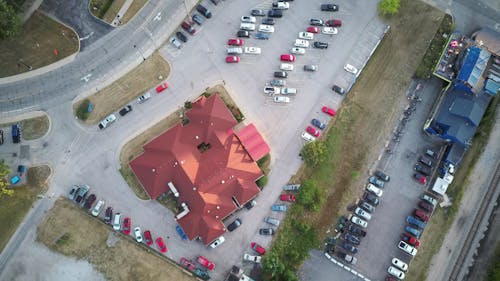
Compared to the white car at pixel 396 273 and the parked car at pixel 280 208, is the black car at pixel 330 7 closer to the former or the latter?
the parked car at pixel 280 208

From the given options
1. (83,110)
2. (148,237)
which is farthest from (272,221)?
(83,110)

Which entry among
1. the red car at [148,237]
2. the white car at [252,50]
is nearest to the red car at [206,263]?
the red car at [148,237]

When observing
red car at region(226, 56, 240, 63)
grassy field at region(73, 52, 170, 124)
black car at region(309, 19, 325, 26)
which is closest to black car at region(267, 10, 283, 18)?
black car at region(309, 19, 325, 26)

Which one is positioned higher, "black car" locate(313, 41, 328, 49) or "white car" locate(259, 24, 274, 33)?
"black car" locate(313, 41, 328, 49)

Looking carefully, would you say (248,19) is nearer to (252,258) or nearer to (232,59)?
(232,59)

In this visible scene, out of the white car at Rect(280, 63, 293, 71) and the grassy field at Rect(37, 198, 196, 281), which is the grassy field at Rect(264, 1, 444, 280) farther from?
the grassy field at Rect(37, 198, 196, 281)
